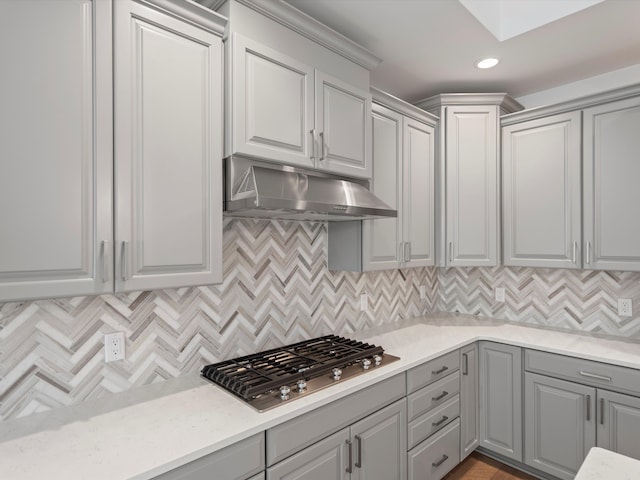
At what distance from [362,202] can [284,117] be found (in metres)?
0.56

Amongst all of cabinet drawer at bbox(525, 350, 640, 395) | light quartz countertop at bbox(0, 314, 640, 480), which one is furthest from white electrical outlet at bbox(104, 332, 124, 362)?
cabinet drawer at bbox(525, 350, 640, 395)

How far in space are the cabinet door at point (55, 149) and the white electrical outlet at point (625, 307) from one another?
10.0 feet

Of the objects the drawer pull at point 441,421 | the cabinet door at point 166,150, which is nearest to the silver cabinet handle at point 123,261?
the cabinet door at point 166,150

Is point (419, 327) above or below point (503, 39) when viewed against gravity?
below

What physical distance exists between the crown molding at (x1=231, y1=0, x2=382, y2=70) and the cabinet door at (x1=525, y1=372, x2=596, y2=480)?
86.4 inches

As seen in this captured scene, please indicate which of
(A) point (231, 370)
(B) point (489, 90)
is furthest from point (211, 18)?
(B) point (489, 90)

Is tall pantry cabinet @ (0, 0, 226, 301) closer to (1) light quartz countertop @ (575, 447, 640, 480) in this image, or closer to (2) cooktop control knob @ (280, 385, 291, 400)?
(2) cooktop control knob @ (280, 385, 291, 400)

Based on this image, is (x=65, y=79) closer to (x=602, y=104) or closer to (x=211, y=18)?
(x=211, y=18)

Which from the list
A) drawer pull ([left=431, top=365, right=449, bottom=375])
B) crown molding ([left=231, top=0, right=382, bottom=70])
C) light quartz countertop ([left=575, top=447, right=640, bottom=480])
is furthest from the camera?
drawer pull ([left=431, top=365, right=449, bottom=375])

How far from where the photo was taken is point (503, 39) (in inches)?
86.3

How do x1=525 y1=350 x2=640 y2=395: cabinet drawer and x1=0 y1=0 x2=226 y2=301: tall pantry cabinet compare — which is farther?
x1=525 y1=350 x2=640 y2=395: cabinet drawer

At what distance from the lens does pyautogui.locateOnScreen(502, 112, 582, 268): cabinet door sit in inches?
99.7

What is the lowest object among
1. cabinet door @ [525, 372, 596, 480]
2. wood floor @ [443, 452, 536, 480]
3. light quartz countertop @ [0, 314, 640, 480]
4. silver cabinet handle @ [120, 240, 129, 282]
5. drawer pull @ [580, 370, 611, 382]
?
wood floor @ [443, 452, 536, 480]

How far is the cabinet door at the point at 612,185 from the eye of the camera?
2303mm
